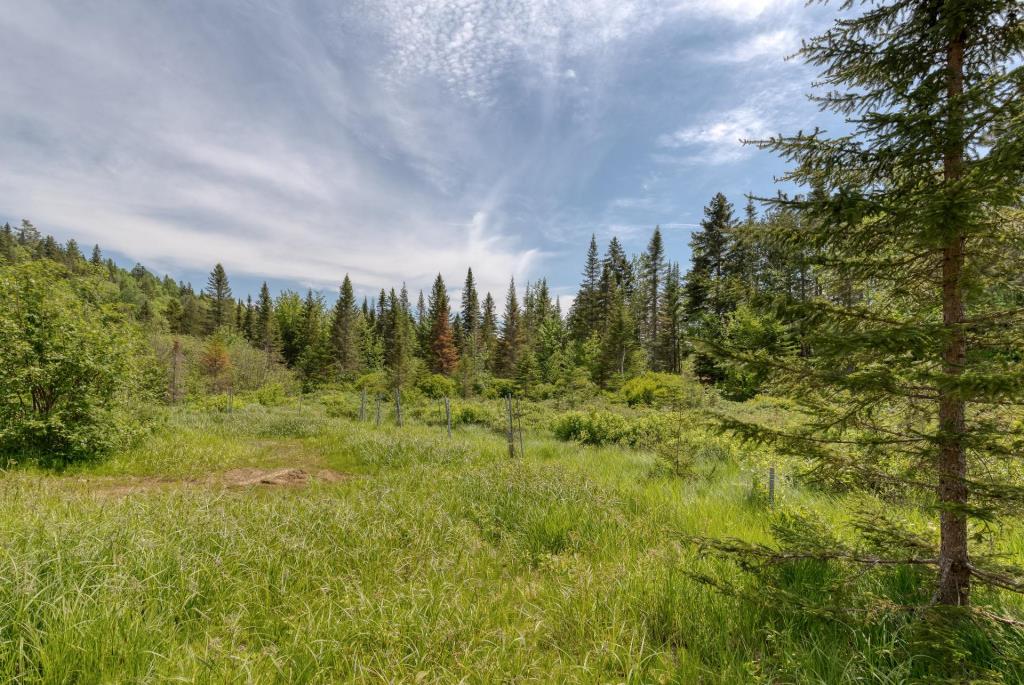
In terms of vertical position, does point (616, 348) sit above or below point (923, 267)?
above

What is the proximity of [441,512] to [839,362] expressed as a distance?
4.45 m

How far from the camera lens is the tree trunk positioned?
218cm

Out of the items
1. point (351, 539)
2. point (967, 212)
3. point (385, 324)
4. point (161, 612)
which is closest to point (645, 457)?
point (351, 539)

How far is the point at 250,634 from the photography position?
2.73 m

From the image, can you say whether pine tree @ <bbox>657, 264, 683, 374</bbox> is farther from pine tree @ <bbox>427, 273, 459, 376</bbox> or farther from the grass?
the grass

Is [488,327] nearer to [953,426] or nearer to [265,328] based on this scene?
[265,328]

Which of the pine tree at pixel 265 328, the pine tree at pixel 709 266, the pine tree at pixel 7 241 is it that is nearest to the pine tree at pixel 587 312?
the pine tree at pixel 709 266

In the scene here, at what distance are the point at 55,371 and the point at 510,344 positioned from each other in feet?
109

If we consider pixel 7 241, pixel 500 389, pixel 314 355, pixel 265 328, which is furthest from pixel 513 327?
pixel 7 241

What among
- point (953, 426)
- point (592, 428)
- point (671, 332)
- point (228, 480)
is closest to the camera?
point (953, 426)

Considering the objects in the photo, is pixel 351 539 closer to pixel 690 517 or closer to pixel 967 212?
pixel 690 517

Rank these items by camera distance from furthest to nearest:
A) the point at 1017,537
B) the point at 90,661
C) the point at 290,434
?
1. the point at 290,434
2. the point at 1017,537
3. the point at 90,661

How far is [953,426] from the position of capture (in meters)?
2.19

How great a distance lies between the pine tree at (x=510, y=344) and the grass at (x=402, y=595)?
31.6 meters
